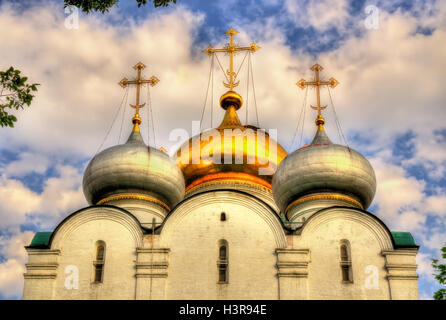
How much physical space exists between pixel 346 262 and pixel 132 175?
5.77m

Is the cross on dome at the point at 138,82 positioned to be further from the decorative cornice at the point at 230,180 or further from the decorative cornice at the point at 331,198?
the decorative cornice at the point at 331,198

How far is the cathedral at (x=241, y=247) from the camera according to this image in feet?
44.8

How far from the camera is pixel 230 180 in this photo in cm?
1931

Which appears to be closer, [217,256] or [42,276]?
[42,276]

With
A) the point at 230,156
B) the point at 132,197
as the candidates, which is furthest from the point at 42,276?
the point at 230,156

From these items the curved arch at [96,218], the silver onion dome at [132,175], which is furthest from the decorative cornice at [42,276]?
the silver onion dome at [132,175]

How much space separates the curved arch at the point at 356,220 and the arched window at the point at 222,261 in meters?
1.70

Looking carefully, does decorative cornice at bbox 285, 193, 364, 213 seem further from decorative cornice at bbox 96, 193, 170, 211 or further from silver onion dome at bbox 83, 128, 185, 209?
decorative cornice at bbox 96, 193, 170, 211

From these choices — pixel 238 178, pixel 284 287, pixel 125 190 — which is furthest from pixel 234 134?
pixel 284 287

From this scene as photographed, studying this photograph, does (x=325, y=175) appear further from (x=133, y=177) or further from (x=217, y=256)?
(x=133, y=177)

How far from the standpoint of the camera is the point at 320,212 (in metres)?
14.6

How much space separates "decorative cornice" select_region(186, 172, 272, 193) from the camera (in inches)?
761
